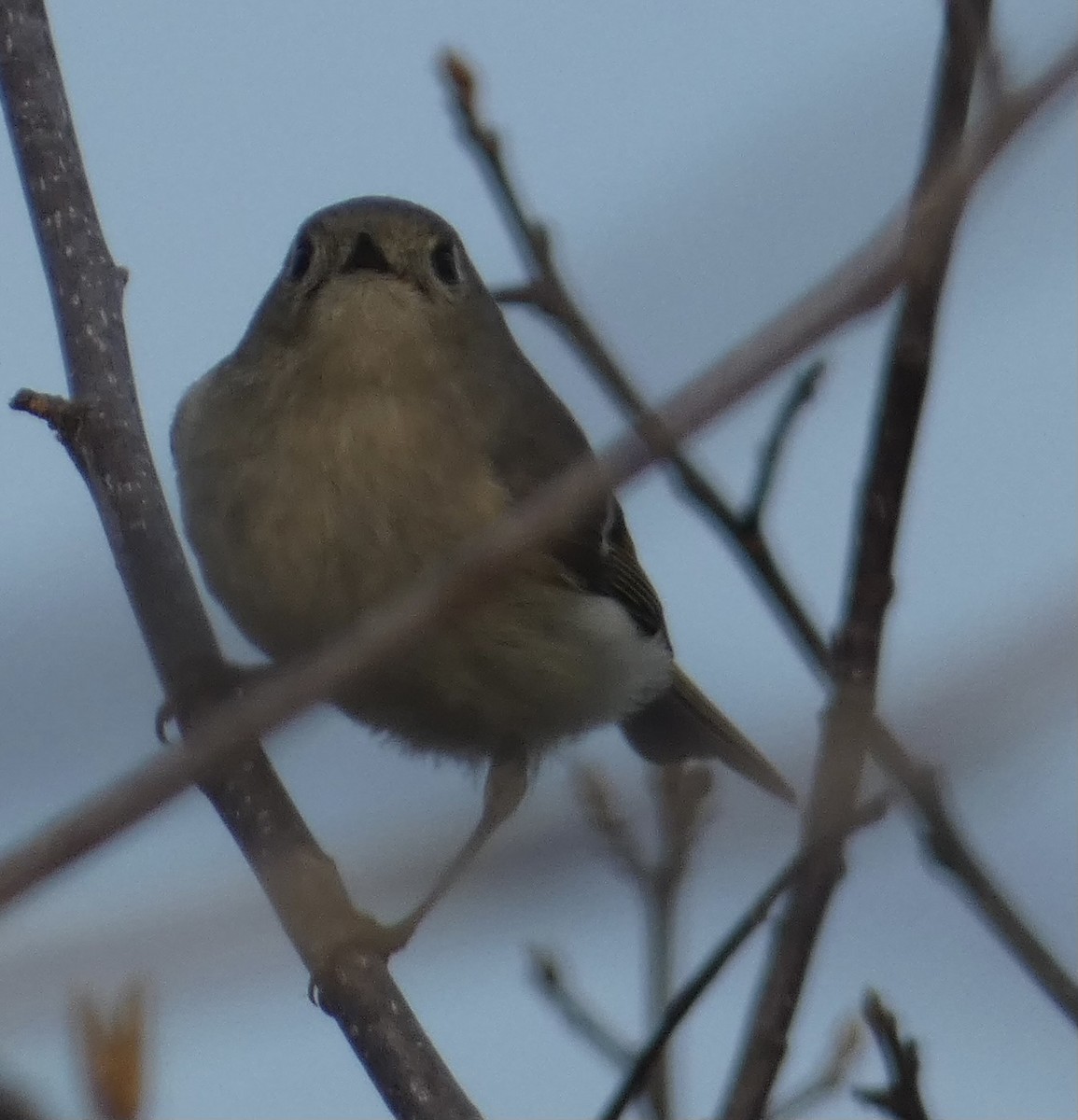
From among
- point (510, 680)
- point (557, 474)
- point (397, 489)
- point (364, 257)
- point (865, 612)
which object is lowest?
point (865, 612)

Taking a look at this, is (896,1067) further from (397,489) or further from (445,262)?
(445,262)

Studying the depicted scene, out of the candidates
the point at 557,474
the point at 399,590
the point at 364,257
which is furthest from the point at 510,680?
the point at 364,257

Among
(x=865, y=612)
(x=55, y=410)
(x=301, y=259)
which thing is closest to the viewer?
(x=865, y=612)

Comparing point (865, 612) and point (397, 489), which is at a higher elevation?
point (397, 489)

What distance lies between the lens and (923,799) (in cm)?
196

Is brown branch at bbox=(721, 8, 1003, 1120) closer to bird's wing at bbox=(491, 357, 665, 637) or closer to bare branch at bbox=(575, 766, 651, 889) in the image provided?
bare branch at bbox=(575, 766, 651, 889)

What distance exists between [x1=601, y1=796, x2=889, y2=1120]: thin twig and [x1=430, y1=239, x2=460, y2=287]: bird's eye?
2501 millimetres

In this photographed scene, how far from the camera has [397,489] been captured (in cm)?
392

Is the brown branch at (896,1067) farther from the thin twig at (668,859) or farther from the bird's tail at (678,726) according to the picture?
the bird's tail at (678,726)

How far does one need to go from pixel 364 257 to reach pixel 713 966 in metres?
2.54

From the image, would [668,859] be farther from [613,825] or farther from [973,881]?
[973,881]

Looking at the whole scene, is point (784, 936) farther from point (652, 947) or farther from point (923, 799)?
point (652, 947)

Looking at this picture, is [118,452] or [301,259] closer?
[118,452]

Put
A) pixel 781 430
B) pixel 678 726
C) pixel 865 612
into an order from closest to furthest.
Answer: pixel 865 612
pixel 781 430
pixel 678 726
